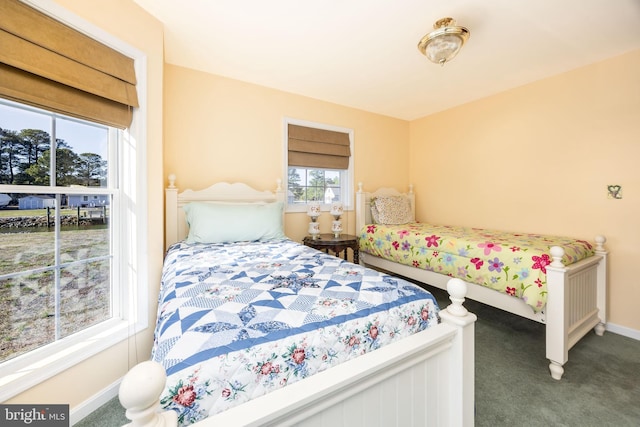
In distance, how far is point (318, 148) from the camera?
3195 millimetres

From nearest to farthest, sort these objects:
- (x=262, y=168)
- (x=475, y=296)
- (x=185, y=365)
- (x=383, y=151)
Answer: (x=185, y=365), (x=475, y=296), (x=262, y=168), (x=383, y=151)

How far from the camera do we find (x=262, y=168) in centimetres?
286

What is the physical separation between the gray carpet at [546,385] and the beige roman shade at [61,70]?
1.67 m

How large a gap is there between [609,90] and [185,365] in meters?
3.60

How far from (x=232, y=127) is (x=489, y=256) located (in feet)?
8.62

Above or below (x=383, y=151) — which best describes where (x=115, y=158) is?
below

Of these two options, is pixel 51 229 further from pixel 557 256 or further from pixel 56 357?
pixel 557 256

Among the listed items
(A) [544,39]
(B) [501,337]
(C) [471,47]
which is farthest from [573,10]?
(B) [501,337]

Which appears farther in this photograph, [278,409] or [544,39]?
[544,39]

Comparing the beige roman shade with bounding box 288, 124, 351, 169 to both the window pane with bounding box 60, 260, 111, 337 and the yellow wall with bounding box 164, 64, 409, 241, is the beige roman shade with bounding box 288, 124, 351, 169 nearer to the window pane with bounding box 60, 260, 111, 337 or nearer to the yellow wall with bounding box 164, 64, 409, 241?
the yellow wall with bounding box 164, 64, 409, 241

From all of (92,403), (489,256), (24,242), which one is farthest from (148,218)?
(489,256)

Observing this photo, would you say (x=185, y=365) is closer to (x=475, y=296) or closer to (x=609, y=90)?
(x=475, y=296)

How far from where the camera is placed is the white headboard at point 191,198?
2.28 meters

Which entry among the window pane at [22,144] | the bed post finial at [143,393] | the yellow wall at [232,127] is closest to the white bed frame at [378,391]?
the bed post finial at [143,393]
